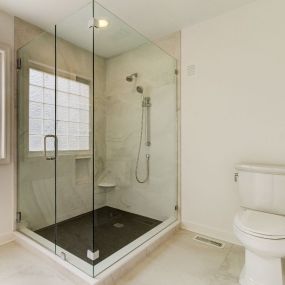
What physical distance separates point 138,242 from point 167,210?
2.17ft

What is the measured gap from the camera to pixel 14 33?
2125 mm

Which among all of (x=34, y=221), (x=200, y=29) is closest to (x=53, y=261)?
(x=34, y=221)

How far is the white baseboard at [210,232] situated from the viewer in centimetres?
206

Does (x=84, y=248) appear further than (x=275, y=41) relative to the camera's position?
No

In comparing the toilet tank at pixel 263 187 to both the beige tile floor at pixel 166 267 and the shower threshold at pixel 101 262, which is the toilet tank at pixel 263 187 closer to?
the beige tile floor at pixel 166 267

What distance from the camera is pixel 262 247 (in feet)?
4.28

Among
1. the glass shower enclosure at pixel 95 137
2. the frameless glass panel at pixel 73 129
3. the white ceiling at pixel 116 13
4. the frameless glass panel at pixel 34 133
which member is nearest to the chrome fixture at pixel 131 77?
the glass shower enclosure at pixel 95 137

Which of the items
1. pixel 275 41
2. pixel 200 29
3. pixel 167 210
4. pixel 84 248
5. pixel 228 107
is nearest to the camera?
pixel 84 248

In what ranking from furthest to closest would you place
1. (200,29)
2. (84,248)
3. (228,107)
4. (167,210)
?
(167,210) → (200,29) → (228,107) → (84,248)

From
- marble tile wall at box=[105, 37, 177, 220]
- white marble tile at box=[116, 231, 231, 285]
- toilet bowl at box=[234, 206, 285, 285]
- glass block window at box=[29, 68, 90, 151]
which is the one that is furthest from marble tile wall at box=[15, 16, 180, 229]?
toilet bowl at box=[234, 206, 285, 285]

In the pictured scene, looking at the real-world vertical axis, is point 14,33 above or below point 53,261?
above

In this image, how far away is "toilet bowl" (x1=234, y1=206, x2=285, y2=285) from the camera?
1293 mm

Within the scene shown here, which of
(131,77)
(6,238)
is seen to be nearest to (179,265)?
(6,238)

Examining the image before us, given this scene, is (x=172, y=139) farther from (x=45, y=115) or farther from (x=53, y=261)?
(x=53, y=261)
